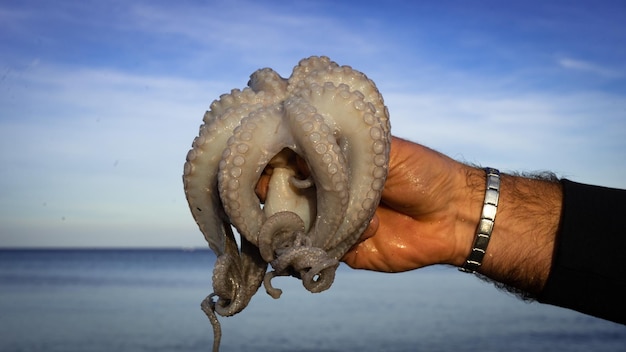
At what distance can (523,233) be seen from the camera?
456 centimetres

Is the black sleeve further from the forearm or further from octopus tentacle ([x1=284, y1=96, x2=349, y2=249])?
octopus tentacle ([x1=284, y1=96, x2=349, y2=249])

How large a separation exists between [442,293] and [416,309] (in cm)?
806

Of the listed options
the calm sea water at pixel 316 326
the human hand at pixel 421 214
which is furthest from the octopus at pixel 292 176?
the calm sea water at pixel 316 326

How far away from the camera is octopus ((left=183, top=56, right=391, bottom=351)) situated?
3.68 metres

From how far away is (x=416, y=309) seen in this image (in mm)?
24766

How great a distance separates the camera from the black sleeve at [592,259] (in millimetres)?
4211

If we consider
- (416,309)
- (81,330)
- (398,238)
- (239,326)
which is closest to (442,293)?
(416,309)

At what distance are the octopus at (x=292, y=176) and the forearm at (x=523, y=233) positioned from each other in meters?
1.09

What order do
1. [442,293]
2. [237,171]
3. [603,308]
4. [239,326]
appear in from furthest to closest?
[442,293] → [239,326] → [603,308] → [237,171]

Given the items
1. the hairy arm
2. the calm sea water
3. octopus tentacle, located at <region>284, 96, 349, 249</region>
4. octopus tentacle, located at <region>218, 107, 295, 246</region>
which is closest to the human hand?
the hairy arm

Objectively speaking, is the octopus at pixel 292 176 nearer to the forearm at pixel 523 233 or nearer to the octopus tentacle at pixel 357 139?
the octopus tentacle at pixel 357 139

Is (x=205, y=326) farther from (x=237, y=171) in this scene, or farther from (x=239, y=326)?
(x=237, y=171)

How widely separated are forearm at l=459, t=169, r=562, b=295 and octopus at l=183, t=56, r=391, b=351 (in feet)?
3.57

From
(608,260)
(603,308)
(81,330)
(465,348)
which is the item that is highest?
(608,260)
